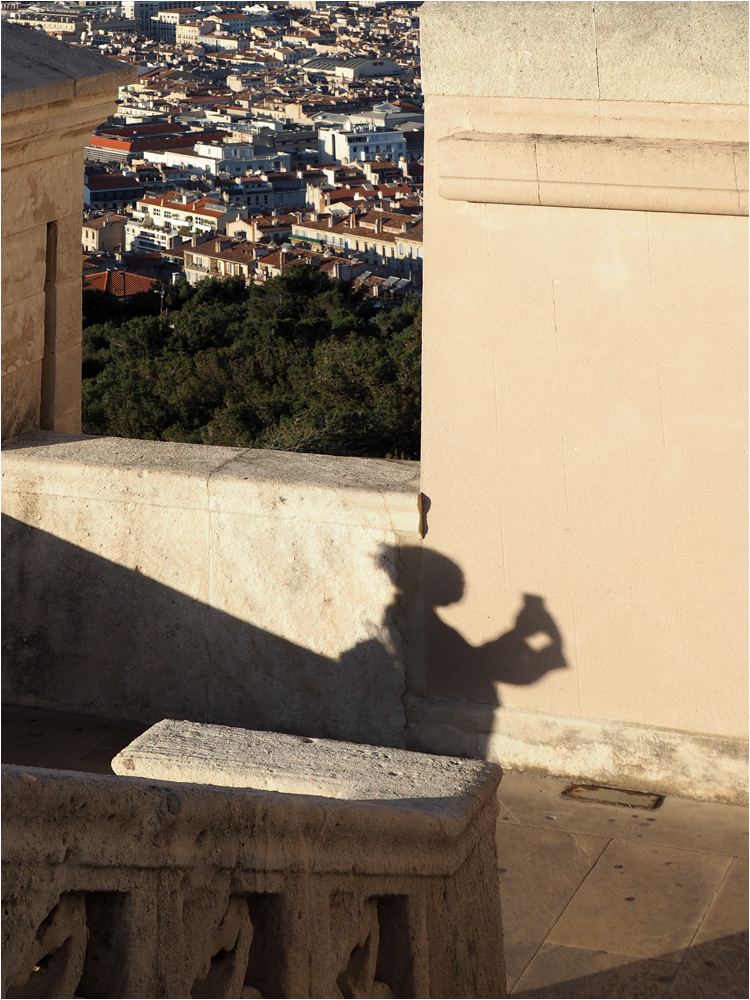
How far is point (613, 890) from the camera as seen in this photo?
2.88 metres

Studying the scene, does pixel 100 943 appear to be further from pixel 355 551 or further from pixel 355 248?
pixel 355 248

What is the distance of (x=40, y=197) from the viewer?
3701mm

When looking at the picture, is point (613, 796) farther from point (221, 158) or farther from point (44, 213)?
point (221, 158)

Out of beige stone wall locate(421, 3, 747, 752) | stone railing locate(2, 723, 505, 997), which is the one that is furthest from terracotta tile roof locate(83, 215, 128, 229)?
stone railing locate(2, 723, 505, 997)

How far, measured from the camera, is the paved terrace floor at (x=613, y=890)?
2.60m

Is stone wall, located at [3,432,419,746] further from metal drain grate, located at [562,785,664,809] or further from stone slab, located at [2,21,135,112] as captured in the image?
stone slab, located at [2,21,135,112]

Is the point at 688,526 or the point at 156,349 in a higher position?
the point at 156,349

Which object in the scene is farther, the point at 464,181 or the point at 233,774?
the point at 464,181

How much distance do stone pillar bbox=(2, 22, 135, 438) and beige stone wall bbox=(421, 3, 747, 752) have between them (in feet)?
3.88

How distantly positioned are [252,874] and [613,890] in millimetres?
1559

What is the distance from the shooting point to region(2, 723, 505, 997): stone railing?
1259mm

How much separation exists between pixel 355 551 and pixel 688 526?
87cm

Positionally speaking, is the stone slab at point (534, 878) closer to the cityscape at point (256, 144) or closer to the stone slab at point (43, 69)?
the stone slab at point (43, 69)

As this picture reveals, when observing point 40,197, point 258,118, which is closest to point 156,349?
point 40,197
